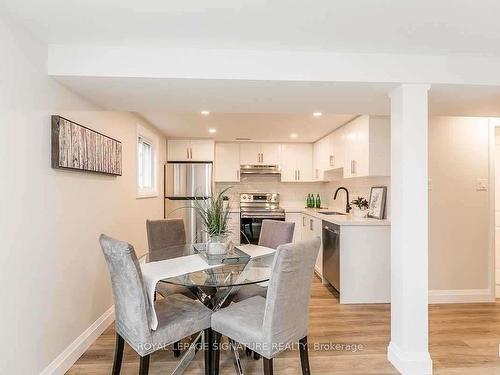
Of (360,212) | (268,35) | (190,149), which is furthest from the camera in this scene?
(190,149)

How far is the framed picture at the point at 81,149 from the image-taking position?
1.96 m

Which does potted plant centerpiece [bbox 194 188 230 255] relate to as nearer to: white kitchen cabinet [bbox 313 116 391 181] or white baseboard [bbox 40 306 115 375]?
white baseboard [bbox 40 306 115 375]

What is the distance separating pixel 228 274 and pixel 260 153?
12.8ft

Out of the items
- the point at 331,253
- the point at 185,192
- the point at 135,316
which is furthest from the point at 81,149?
the point at 185,192

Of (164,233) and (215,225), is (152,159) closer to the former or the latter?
(164,233)

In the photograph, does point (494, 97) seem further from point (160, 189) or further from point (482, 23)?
point (160, 189)

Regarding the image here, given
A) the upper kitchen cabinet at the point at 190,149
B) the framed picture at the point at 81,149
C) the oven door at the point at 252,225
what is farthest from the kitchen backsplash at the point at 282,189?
the framed picture at the point at 81,149

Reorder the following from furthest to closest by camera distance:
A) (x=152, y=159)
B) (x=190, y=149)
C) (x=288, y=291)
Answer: (x=190, y=149)
(x=152, y=159)
(x=288, y=291)

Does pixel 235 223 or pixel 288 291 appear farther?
pixel 235 223

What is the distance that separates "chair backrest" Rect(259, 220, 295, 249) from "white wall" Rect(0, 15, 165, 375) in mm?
1541

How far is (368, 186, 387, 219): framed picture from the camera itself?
3.50 metres

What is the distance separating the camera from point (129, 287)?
66.7 inches

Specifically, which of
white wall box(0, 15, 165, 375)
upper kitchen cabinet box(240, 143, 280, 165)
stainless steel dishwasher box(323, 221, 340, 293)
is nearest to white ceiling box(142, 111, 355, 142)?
upper kitchen cabinet box(240, 143, 280, 165)

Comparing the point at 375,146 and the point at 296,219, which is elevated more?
the point at 375,146
